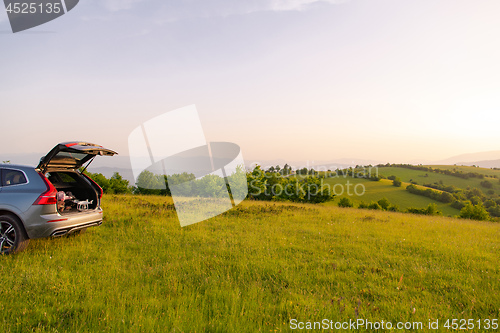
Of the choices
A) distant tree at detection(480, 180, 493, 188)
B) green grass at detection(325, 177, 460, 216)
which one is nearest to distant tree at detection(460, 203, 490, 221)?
green grass at detection(325, 177, 460, 216)

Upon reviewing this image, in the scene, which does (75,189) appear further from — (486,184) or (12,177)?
(486,184)

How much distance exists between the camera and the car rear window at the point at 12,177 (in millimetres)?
6215

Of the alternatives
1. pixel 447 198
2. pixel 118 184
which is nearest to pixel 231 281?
pixel 118 184

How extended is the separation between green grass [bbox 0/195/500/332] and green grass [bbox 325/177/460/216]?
50.6m

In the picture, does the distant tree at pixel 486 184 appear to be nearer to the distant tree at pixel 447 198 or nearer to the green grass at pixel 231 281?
the distant tree at pixel 447 198

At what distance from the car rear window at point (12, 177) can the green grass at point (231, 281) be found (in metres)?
1.72

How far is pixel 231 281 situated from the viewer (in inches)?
192

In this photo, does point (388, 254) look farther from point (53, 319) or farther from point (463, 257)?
point (53, 319)

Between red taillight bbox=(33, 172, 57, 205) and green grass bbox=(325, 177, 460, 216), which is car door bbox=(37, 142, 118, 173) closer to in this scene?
red taillight bbox=(33, 172, 57, 205)

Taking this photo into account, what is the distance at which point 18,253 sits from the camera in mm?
6031

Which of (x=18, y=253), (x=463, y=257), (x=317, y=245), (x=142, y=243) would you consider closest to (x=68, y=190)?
(x=18, y=253)

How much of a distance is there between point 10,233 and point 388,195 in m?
77.0

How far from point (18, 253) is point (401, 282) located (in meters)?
8.52

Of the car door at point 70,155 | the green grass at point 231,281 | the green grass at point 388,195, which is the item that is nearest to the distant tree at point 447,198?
the green grass at point 388,195
